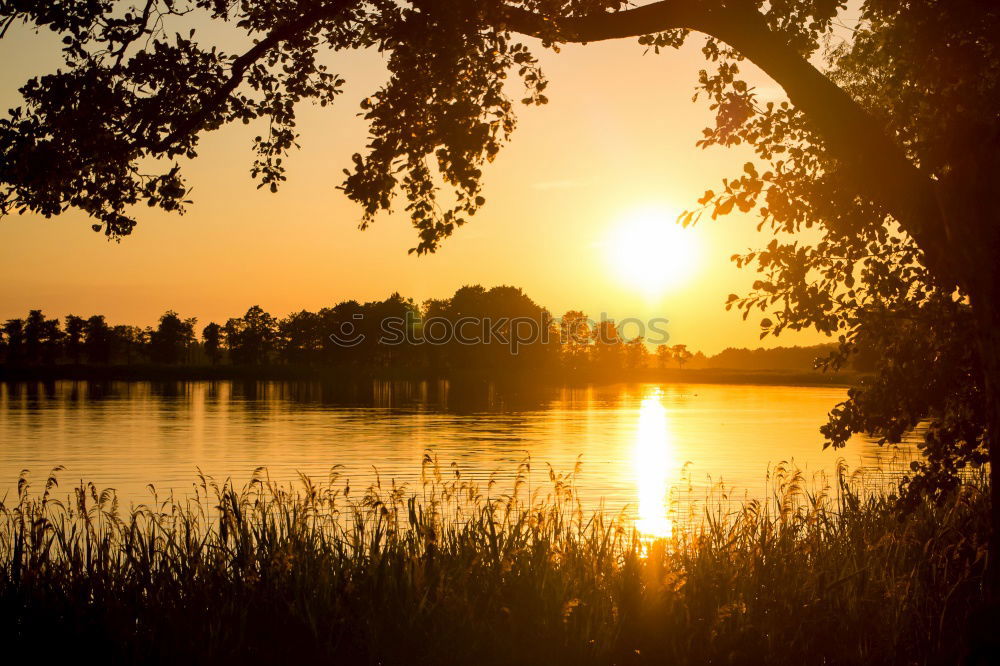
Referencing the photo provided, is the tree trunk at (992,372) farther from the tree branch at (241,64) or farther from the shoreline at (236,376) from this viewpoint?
the shoreline at (236,376)

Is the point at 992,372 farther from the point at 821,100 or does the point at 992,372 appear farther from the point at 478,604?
the point at 478,604

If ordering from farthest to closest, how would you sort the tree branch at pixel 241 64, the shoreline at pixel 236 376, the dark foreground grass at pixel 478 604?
the shoreline at pixel 236 376 → the tree branch at pixel 241 64 → the dark foreground grass at pixel 478 604

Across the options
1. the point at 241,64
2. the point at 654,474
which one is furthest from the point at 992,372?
the point at 654,474

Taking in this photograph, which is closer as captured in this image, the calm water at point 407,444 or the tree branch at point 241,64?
the tree branch at point 241,64

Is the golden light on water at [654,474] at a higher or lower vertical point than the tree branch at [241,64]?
lower

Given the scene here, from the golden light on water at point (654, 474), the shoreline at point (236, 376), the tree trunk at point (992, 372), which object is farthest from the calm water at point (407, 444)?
the shoreline at point (236, 376)

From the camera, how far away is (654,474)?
37219 millimetres

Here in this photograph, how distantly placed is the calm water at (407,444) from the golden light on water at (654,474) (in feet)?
0.33

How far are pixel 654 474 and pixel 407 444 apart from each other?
15358mm

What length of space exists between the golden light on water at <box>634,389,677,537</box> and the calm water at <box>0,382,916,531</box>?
0.10 m

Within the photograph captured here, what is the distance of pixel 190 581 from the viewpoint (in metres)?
10.8

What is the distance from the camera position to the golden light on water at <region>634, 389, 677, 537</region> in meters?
21.7

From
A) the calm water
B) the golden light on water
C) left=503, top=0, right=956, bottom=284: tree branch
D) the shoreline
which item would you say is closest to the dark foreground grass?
the golden light on water

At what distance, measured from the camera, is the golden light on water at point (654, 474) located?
855 inches
